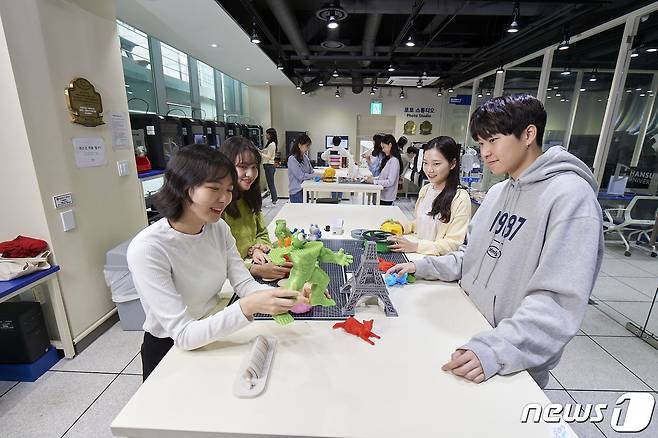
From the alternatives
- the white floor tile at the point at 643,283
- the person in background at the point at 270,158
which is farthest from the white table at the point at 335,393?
the person in background at the point at 270,158

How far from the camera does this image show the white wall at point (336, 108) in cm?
911

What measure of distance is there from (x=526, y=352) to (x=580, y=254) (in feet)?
1.06

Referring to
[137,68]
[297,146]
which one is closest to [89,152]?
[137,68]

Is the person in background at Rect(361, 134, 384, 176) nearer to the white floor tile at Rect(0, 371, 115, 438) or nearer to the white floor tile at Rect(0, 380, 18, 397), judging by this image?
the white floor tile at Rect(0, 371, 115, 438)

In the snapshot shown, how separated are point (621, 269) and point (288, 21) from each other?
5301mm

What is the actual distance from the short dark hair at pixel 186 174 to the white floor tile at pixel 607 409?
246cm

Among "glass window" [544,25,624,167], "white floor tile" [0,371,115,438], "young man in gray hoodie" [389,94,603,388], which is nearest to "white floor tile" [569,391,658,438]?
"young man in gray hoodie" [389,94,603,388]

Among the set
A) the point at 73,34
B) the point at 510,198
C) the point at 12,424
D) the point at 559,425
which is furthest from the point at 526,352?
the point at 73,34

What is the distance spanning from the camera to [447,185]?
2.06 m

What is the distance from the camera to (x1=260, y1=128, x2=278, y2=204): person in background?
7.13 metres

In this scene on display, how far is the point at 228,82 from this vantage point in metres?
7.64

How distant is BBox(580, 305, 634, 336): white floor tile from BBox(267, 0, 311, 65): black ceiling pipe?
4532 millimetres

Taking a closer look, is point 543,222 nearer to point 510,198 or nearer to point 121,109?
point 510,198

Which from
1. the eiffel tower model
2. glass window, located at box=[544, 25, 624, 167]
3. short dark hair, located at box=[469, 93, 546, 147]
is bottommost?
the eiffel tower model
